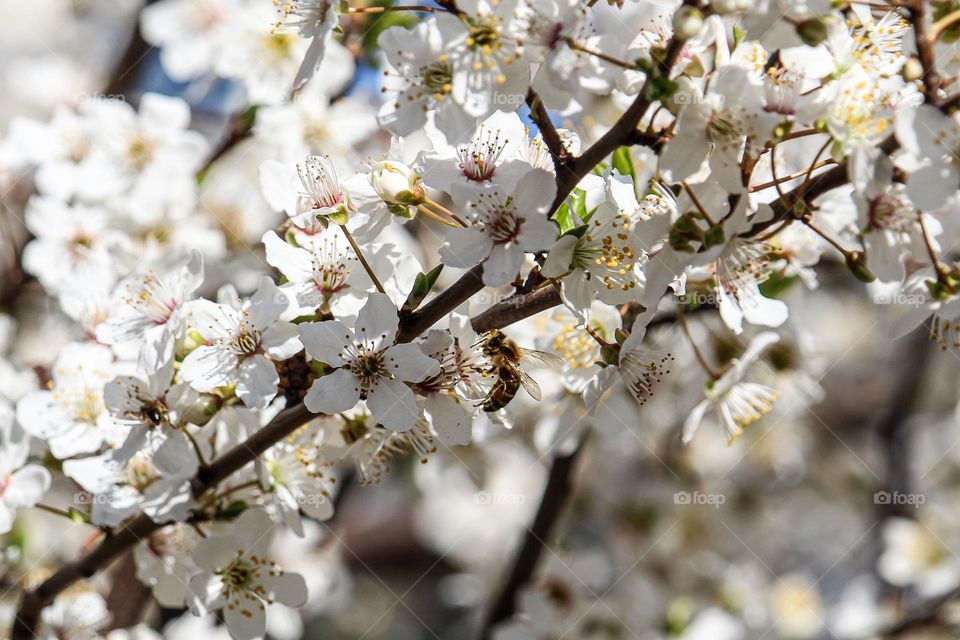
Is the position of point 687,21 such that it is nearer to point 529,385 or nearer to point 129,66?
point 529,385

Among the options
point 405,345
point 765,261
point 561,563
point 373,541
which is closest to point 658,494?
point 561,563

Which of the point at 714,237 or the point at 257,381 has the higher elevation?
the point at 714,237

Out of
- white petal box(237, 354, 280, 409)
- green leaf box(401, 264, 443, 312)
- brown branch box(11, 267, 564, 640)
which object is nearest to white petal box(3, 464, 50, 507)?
brown branch box(11, 267, 564, 640)

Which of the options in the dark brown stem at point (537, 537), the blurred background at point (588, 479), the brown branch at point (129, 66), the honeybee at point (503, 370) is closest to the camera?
the honeybee at point (503, 370)

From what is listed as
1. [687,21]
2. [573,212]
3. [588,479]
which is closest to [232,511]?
[573,212]

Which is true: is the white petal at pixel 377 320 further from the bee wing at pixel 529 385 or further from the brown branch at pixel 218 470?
the bee wing at pixel 529 385

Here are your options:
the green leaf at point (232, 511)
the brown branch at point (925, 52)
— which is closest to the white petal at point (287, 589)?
the green leaf at point (232, 511)
